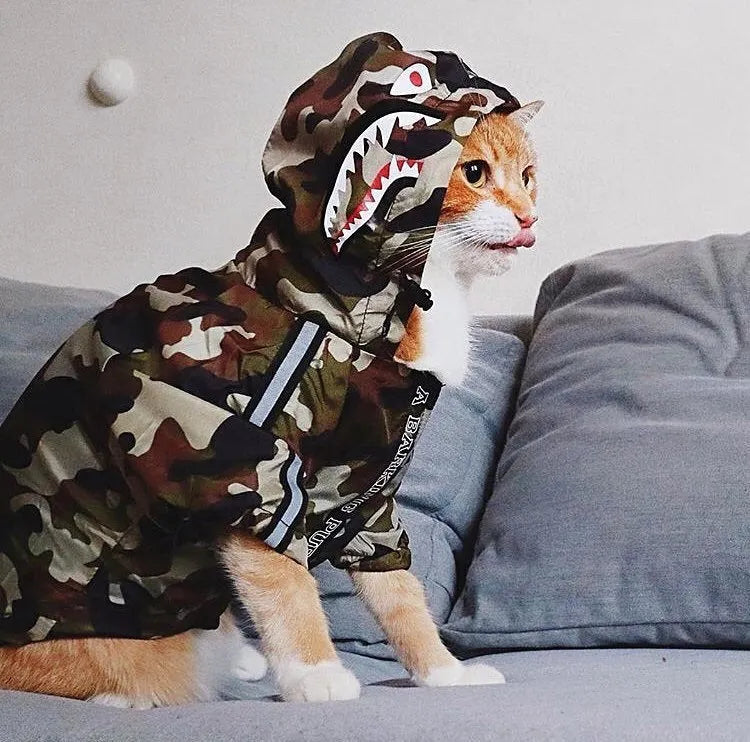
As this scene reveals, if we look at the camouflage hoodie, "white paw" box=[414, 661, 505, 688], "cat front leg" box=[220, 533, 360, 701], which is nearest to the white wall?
the camouflage hoodie

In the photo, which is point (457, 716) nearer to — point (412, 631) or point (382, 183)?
point (412, 631)

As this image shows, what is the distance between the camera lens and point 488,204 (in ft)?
3.17

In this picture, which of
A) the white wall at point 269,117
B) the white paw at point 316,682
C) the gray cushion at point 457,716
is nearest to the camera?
the gray cushion at point 457,716

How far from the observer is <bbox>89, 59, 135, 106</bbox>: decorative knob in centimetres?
203

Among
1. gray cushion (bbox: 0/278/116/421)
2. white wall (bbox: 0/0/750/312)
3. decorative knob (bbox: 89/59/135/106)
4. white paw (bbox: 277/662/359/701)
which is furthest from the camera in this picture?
A: decorative knob (bbox: 89/59/135/106)

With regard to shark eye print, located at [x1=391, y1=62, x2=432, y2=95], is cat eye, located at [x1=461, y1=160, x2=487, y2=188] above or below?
below

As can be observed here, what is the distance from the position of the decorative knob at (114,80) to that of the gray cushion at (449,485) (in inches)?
33.6

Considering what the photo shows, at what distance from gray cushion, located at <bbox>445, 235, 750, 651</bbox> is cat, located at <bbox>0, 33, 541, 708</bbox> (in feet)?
0.71

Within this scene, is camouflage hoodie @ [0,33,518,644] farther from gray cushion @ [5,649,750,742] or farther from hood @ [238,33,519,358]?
gray cushion @ [5,649,750,742]

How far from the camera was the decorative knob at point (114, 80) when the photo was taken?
2.03m

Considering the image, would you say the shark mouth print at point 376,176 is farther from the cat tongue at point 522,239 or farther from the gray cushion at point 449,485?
the gray cushion at point 449,485

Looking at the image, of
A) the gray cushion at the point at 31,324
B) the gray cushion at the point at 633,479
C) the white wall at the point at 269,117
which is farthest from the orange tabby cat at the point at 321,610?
the white wall at the point at 269,117

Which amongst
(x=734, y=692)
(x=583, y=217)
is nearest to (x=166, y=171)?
(x=583, y=217)

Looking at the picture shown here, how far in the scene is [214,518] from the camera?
0.86 meters
